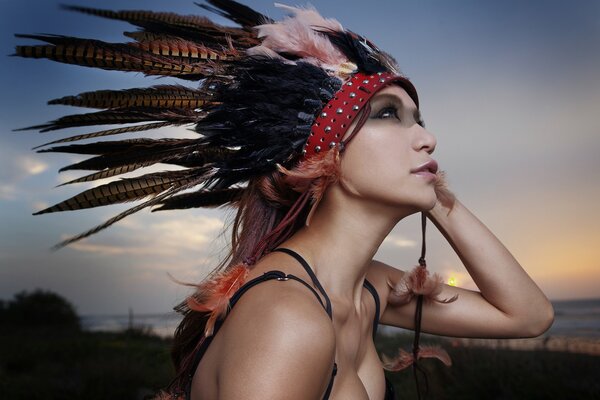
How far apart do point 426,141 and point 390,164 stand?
0.61 ft

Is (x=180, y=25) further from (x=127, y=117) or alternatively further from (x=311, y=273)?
(x=311, y=273)

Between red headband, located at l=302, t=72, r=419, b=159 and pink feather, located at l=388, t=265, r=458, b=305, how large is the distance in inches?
37.3

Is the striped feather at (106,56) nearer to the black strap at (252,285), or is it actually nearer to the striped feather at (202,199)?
the striped feather at (202,199)

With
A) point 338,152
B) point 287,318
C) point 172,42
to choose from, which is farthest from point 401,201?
point 172,42

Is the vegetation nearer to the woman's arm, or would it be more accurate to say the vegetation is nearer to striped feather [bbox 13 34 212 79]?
the woman's arm

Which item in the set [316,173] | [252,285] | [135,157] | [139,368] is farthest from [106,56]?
[139,368]

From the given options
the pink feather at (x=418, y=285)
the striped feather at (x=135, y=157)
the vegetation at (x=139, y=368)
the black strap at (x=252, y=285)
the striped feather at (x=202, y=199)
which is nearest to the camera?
the black strap at (x=252, y=285)

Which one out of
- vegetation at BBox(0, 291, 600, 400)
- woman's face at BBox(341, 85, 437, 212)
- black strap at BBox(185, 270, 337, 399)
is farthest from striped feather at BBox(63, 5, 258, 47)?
vegetation at BBox(0, 291, 600, 400)

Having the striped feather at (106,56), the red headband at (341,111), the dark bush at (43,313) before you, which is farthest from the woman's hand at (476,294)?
the dark bush at (43,313)

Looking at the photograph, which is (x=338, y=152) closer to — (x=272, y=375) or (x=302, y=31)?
(x=302, y=31)

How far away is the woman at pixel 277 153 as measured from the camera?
2365 mm

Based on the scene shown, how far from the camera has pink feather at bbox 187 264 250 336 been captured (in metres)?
2.17

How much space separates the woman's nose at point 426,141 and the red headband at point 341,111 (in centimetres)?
25

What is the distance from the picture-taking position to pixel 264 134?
2424 mm
